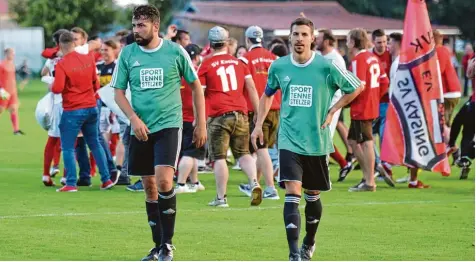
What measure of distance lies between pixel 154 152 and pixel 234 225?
233 centimetres

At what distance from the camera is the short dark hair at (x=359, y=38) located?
51.4ft

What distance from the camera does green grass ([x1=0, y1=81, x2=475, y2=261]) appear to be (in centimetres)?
1042

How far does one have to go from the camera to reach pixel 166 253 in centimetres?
993

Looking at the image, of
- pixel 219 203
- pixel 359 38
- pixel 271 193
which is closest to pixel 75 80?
pixel 219 203

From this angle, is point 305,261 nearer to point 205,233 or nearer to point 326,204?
point 205,233

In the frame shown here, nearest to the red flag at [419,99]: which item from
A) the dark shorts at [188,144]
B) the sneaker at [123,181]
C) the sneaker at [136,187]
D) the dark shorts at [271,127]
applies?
the dark shorts at [271,127]

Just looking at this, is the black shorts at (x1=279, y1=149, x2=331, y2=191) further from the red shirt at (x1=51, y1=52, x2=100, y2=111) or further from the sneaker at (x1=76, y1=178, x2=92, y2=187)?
the sneaker at (x1=76, y1=178, x2=92, y2=187)

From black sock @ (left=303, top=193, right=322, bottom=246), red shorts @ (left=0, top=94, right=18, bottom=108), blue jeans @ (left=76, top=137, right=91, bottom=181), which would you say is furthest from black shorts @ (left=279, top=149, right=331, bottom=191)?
red shorts @ (left=0, top=94, right=18, bottom=108)

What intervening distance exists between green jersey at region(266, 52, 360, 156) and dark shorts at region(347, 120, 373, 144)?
570cm

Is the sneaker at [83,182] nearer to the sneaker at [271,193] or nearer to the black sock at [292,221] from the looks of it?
the sneaker at [271,193]

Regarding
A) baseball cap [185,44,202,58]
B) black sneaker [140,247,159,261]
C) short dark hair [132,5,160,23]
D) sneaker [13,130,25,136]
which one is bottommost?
sneaker [13,130,25,136]

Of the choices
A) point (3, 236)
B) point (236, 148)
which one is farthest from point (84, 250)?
point (236, 148)

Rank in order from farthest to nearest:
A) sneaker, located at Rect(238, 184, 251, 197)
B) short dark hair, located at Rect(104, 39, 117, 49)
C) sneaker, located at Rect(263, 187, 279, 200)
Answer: short dark hair, located at Rect(104, 39, 117, 49)
sneaker, located at Rect(238, 184, 251, 197)
sneaker, located at Rect(263, 187, 279, 200)

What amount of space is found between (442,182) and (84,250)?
779 cm
